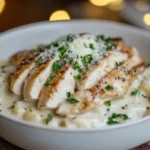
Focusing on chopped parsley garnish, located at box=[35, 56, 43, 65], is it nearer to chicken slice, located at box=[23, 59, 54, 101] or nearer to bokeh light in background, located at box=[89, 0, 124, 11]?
chicken slice, located at box=[23, 59, 54, 101]

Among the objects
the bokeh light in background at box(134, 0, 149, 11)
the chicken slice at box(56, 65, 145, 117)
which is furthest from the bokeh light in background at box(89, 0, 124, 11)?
the chicken slice at box(56, 65, 145, 117)

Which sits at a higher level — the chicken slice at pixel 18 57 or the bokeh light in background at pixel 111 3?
the bokeh light in background at pixel 111 3

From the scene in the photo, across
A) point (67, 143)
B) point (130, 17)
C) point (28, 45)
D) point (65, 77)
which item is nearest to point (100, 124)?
point (67, 143)

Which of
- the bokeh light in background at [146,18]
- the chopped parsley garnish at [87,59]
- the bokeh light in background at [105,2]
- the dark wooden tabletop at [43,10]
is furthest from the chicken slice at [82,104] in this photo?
the bokeh light in background at [105,2]

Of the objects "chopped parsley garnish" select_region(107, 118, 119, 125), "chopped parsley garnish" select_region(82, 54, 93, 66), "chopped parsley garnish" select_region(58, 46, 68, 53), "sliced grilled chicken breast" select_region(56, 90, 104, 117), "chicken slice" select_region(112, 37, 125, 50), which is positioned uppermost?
"chicken slice" select_region(112, 37, 125, 50)

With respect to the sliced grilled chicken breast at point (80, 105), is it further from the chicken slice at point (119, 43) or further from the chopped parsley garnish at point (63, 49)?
the chicken slice at point (119, 43)

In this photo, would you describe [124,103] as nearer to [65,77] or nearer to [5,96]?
[65,77]
